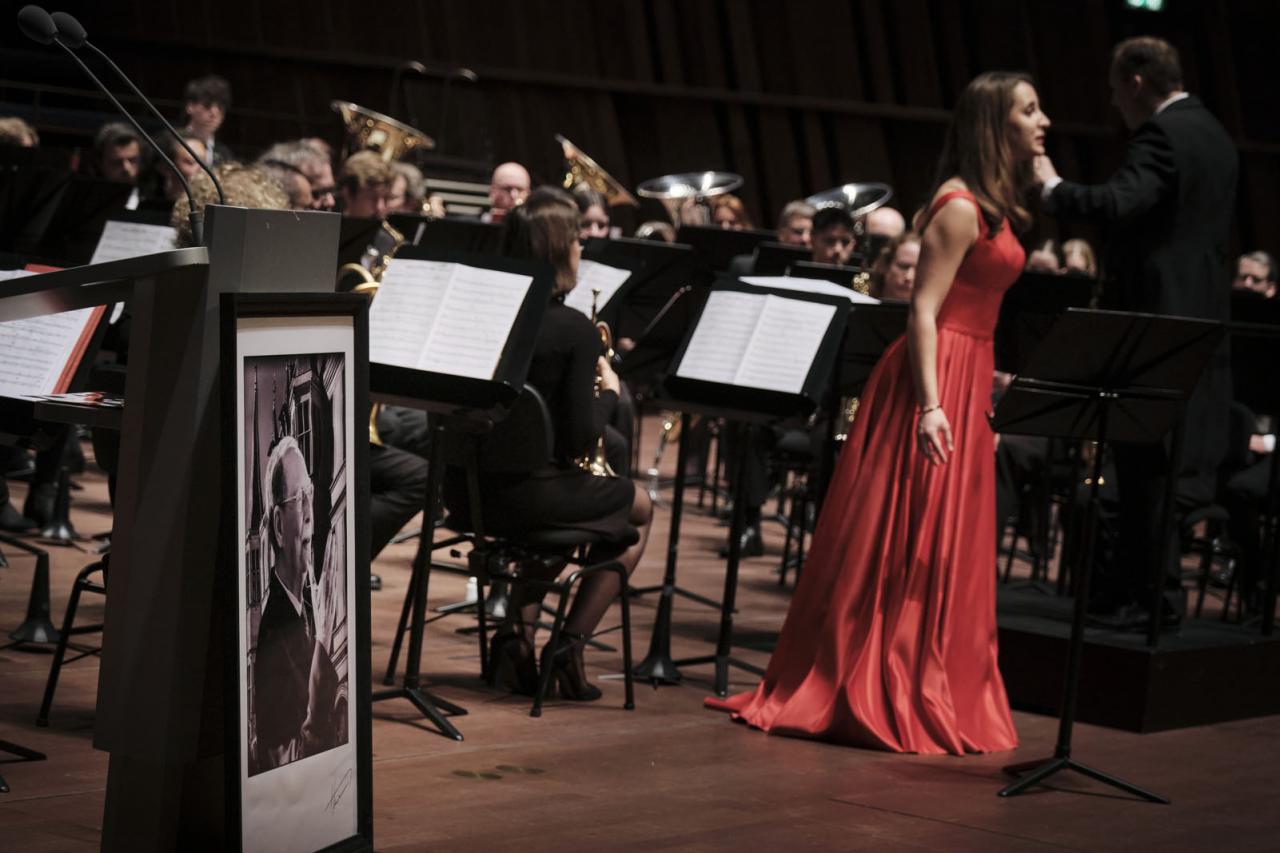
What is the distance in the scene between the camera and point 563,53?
44.1ft

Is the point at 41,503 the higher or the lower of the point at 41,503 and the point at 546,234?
the lower

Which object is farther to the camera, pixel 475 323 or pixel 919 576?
pixel 919 576

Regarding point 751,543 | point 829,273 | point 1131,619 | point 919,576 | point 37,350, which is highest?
point 829,273

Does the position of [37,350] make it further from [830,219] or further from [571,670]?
[830,219]

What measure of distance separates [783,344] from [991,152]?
2.48ft

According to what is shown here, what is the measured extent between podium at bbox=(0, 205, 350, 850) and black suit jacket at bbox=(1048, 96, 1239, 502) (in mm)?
3125

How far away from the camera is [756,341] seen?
14.8ft

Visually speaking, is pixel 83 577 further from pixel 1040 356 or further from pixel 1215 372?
pixel 1215 372

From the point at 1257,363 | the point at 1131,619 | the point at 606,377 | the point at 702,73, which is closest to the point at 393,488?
the point at 606,377

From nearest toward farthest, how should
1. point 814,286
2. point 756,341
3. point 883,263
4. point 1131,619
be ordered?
point 756,341, point 1131,619, point 814,286, point 883,263

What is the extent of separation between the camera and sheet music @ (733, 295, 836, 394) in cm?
442

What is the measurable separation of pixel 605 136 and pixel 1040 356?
1031cm

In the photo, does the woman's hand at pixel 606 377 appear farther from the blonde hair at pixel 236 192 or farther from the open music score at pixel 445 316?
the blonde hair at pixel 236 192

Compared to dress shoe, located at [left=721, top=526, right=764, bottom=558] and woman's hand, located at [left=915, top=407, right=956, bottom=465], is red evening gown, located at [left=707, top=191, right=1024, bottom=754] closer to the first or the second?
woman's hand, located at [left=915, top=407, right=956, bottom=465]
